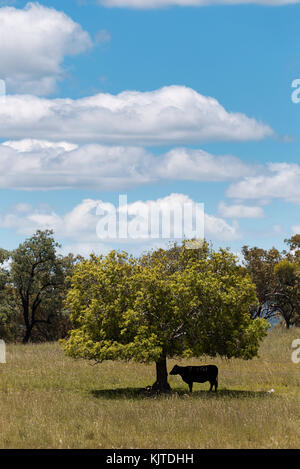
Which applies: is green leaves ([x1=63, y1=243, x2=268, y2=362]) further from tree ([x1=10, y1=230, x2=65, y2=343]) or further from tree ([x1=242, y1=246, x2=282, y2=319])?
tree ([x1=242, y1=246, x2=282, y2=319])

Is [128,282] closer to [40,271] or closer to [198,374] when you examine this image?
[198,374]

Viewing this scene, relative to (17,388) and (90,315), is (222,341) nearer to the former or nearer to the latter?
(90,315)

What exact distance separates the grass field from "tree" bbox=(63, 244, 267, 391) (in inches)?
86.0

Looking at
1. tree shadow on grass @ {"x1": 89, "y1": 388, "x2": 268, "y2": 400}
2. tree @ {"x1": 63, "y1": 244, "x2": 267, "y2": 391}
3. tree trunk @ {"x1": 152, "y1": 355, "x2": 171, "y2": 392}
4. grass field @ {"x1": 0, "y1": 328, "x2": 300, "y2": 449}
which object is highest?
tree @ {"x1": 63, "y1": 244, "x2": 267, "y2": 391}

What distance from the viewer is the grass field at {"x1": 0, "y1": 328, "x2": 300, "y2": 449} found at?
18.2m

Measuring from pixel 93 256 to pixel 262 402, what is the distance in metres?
10.8

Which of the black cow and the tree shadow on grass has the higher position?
the black cow

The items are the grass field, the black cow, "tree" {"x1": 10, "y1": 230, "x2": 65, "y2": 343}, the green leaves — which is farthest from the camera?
"tree" {"x1": 10, "y1": 230, "x2": 65, "y2": 343}

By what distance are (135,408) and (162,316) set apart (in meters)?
5.44

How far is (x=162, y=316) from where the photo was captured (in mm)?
28219

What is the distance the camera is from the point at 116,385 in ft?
107

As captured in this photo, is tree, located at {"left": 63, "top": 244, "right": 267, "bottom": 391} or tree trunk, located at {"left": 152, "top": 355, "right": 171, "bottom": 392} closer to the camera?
tree, located at {"left": 63, "top": 244, "right": 267, "bottom": 391}

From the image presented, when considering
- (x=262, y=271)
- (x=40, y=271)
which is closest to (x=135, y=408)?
(x=40, y=271)

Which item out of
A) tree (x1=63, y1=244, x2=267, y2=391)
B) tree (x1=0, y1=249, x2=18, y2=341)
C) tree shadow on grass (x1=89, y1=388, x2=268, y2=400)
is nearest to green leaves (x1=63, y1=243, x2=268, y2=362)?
tree (x1=63, y1=244, x2=267, y2=391)
